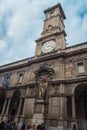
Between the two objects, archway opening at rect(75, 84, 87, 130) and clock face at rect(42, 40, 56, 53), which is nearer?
archway opening at rect(75, 84, 87, 130)

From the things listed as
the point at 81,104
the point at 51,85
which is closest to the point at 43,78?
the point at 51,85

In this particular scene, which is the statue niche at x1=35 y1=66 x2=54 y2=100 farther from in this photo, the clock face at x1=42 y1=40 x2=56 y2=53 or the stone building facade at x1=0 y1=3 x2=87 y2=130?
the clock face at x1=42 y1=40 x2=56 y2=53

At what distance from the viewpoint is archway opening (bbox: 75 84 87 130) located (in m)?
14.7

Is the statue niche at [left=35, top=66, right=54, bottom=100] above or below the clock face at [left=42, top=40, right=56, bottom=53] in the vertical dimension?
below

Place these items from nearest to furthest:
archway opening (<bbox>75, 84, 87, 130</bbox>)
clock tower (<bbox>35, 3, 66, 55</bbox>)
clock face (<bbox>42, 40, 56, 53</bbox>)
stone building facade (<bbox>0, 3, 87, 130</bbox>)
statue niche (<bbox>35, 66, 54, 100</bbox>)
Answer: stone building facade (<bbox>0, 3, 87, 130</bbox>) → archway opening (<bbox>75, 84, 87, 130</bbox>) → statue niche (<bbox>35, 66, 54, 100</bbox>) → clock tower (<bbox>35, 3, 66, 55</bbox>) → clock face (<bbox>42, 40, 56, 53</bbox>)

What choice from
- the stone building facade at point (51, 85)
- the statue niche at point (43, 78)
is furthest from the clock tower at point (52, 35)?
the statue niche at point (43, 78)

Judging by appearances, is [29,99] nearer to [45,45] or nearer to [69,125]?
[69,125]

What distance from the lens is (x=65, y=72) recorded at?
54.1 feet

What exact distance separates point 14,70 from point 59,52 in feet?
28.3

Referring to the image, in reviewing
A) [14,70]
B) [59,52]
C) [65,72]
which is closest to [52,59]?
[59,52]

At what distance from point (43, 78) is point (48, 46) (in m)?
5.83

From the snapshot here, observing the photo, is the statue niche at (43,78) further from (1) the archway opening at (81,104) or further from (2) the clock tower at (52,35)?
(1) the archway opening at (81,104)

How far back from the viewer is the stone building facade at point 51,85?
14.5m

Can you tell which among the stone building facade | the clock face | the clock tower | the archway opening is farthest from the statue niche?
the archway opening
